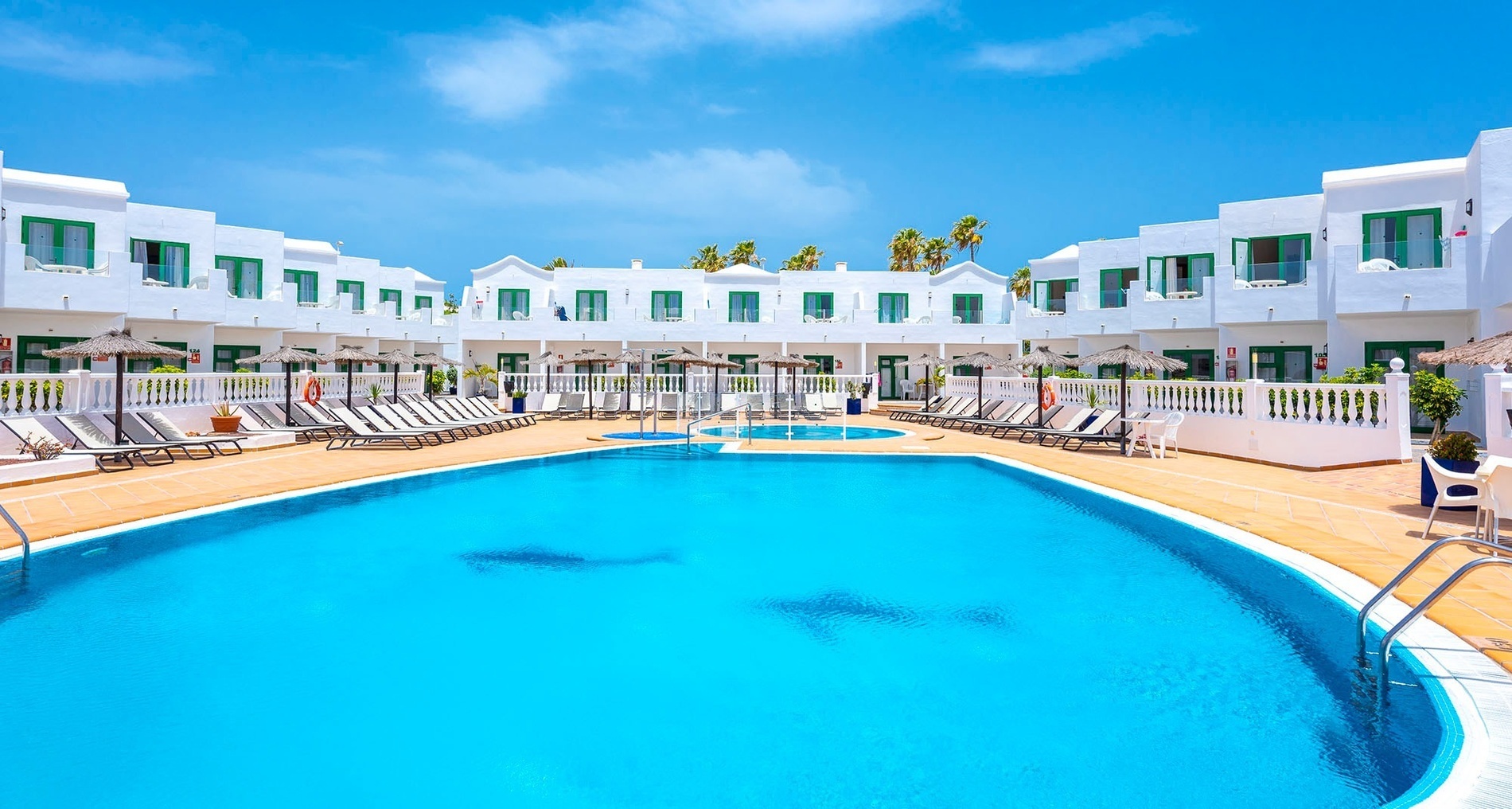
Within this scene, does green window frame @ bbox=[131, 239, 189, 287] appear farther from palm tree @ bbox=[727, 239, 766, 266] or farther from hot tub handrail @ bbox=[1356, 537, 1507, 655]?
palm tree @ bbox=[727, 239, 766, 266]

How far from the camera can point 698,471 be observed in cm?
1334

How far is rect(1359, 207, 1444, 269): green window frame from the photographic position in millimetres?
18797

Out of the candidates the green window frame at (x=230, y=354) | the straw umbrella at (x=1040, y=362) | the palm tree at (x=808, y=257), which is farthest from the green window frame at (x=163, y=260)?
the palm tree at (x=808, y=257)

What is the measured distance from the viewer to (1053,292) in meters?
32.7

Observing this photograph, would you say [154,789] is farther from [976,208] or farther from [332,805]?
[976,208]

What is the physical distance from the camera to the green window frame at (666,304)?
36.0 meters

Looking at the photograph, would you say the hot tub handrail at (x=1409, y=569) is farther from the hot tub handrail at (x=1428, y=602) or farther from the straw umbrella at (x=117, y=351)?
the straw umbrella at (x=117, y=351)

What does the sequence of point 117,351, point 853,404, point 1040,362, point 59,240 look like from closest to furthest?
1. point 117,351
2. point 1040,362
3. point 59,240
4. point 853,404

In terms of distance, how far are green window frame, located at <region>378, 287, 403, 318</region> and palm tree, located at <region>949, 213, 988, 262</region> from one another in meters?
35.1

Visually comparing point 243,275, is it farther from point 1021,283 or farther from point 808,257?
point 1021,283

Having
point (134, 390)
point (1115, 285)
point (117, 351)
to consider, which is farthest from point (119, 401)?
point (1115, 285)

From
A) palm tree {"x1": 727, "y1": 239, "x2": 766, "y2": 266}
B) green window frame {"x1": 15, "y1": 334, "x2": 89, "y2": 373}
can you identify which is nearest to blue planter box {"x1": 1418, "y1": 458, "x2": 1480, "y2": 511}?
green window frame {"x1": 15, "y1": 334, "x2": 89, "y2": 373}

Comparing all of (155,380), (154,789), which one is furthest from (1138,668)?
(155,380)

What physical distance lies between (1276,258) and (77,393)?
94.6 feet
